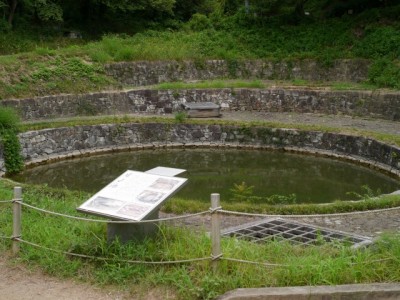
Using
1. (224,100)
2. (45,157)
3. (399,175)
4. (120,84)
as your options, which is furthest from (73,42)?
(399,175)

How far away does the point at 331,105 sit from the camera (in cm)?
2062

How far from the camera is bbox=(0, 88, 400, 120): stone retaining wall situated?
19.3m

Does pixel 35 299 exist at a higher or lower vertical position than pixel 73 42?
lower

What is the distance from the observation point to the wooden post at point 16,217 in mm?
6555

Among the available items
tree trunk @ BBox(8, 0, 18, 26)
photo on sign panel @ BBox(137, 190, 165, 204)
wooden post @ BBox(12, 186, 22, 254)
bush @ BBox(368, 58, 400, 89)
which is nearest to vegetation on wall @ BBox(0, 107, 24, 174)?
wooden post @ BBox(12, 186, 22, 254)

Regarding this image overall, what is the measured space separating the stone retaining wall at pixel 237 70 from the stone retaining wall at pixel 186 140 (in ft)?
13.9

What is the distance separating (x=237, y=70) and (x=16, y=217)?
18.7 m

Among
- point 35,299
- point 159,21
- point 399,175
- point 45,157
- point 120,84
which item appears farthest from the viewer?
point 159,21

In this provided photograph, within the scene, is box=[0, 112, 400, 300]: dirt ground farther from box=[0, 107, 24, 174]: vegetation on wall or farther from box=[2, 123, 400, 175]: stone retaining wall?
box=[0, 107, 24, 174]: vegetation on wall

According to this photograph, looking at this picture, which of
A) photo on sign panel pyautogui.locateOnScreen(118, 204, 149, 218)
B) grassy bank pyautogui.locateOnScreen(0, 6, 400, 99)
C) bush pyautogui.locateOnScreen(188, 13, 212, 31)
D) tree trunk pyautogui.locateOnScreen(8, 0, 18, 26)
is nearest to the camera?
photo on sign panel pyautogui.locateOnScreen(118, 204, 149, 218)

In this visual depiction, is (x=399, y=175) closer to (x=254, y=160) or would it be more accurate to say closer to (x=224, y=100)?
(x=254, y=160)

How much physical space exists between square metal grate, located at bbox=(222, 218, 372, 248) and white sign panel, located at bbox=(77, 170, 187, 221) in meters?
1.71

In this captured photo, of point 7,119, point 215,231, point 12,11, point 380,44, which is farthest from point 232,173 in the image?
point 12,11

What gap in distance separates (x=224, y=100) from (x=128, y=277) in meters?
16.2
